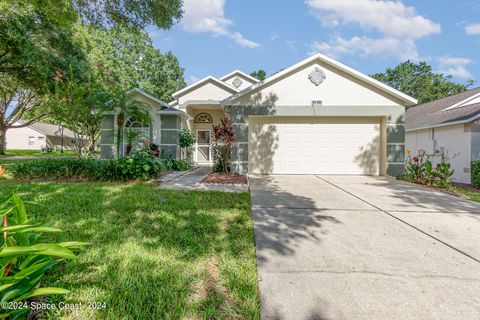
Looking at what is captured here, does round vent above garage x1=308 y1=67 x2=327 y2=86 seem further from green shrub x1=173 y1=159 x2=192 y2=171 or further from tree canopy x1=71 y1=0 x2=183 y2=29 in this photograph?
green shrub x1=173 y1=159 x2=192 y2=171

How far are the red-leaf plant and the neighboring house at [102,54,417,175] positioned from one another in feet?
1.02

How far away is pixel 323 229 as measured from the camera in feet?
12.4

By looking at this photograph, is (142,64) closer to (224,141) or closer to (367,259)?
(224,141)

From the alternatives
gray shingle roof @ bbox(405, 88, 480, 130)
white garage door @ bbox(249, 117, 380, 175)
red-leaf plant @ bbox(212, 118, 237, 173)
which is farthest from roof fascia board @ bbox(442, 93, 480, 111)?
red-leaf plant @ bbox(212, 118, 237, 173)

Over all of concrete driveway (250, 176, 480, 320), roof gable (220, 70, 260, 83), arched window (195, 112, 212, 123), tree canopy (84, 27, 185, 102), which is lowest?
concrete driveway (250, 176, 480, 320)

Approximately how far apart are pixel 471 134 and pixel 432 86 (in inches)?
1400

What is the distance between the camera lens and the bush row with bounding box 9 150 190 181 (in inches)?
313

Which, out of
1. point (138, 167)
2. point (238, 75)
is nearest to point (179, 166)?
point (138, 167)

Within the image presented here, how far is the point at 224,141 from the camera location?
31.2ft

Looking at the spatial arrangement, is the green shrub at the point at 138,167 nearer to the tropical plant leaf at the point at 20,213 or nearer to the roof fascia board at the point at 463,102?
the tropical plant leaf at the point at 20,213

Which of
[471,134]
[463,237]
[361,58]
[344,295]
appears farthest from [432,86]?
[344,295]

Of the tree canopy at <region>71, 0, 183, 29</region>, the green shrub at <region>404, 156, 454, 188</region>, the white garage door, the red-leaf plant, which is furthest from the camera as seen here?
the white garage door

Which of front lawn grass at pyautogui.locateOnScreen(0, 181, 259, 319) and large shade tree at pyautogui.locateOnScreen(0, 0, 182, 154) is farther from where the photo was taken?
large shade tree at pyautogui.locateOnScreen(0, 0, 182, 154)

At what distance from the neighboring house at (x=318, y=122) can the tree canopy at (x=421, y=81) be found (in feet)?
117
